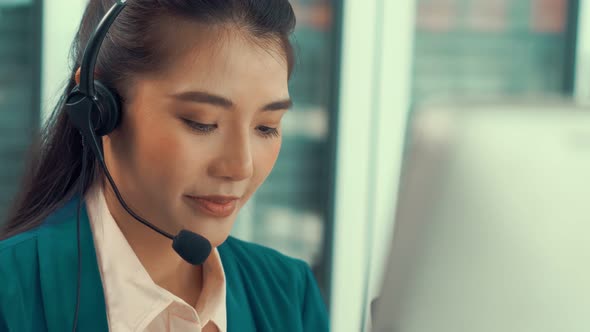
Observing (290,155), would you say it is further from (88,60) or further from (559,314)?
(559,314)

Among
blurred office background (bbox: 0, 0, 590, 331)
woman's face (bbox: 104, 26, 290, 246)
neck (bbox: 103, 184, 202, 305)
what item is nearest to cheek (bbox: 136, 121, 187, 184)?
woman's face (bbox: 104, 26, 290, 246)

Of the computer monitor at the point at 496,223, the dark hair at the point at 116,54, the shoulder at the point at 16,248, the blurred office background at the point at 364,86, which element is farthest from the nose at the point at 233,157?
the blurred office background at the point at 364,86

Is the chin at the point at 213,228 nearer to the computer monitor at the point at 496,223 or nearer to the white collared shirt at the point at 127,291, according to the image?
the white collared shirt at the point at 127,291

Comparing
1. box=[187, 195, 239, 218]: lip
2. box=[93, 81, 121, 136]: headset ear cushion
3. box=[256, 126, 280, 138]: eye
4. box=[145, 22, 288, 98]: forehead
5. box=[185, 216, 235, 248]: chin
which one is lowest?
box=[185, 216, 235, 248]: chin

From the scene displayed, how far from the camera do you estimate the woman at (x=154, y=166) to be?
33.3 inches

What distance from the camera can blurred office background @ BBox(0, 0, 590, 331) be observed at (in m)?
2.57

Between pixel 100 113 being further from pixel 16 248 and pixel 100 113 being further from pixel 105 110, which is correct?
pixel 16 248

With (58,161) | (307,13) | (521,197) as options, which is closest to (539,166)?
(521,197)

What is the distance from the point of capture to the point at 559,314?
0.49 meters

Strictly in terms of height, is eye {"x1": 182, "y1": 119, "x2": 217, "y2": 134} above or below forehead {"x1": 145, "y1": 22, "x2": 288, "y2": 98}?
below

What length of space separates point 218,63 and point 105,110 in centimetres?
15

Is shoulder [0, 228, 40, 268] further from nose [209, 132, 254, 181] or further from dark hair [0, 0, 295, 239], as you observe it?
nose [209, 132, 254, 181]

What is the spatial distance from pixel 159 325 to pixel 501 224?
581mm

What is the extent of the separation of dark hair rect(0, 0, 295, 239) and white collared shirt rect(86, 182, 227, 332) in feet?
0.25
